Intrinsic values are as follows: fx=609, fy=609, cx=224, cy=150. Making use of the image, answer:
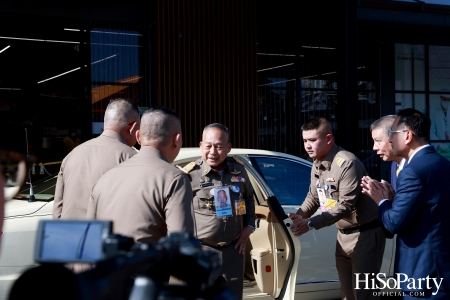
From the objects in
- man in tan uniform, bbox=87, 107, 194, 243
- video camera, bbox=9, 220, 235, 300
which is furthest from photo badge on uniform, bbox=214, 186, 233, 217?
video camera, bbox=9, 220, 235, 300

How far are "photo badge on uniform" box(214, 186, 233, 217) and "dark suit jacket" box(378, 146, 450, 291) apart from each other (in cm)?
137

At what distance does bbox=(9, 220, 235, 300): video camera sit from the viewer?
1.10m

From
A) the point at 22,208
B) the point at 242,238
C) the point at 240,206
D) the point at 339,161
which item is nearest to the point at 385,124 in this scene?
the point at 339,161

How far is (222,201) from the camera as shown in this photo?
14.7 ft

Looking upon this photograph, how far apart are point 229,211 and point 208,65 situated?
606 centimetres

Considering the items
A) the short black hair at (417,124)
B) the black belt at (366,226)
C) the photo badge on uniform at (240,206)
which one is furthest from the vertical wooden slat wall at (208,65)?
the short black hair at (417,124)

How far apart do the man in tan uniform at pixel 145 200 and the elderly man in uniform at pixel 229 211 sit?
1.60 meters

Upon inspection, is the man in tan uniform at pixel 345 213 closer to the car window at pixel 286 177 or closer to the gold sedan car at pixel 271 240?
the gold sedan car at pixel 271 240

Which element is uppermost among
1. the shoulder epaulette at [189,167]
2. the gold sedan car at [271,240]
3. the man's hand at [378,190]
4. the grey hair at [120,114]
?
the grey hair at [120,114]

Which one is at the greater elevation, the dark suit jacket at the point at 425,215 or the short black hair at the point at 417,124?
the short black hair at the point at 417,124

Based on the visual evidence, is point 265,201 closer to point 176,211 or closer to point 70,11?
point 176,211

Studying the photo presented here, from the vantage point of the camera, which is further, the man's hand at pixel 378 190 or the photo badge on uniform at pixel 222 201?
the photo badge on uniform at pixel 222 201

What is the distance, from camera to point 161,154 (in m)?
3.01

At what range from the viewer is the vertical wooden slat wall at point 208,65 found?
1002 cm
